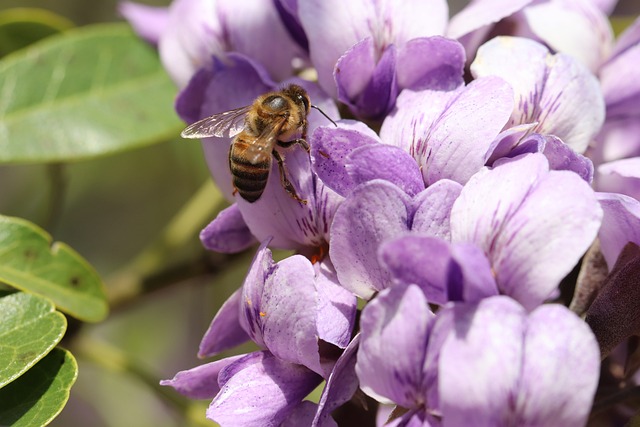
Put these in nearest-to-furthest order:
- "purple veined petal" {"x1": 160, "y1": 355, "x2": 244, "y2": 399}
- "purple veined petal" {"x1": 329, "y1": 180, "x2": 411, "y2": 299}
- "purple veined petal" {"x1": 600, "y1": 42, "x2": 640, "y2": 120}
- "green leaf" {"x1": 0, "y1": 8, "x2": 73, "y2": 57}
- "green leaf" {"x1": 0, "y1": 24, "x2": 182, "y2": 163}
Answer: "purple veined petal" {"x1": 329, "y1": 180, "x2": 411, "y2": 299} → "purple veined petal" {"x1": 160, "y1": 355, "x2": 244, "y2": 399} → "purple veined petal" {"x1": 600, "y1": 42, "x2": 640, "y2": 120} → "green leaf" {"x1": 0, "y1": 24, "x2": 182, "y2": 163} → "green leaf" {"x1": 0, "y1": 8, "x2": 73, "y2": 57}

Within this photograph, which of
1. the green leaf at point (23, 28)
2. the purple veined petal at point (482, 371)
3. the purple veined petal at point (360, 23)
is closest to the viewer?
the purple veined petal at point (482, 371)

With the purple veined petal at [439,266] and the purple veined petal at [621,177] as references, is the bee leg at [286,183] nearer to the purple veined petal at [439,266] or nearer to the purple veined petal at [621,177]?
the purple veined petal at [439,266]

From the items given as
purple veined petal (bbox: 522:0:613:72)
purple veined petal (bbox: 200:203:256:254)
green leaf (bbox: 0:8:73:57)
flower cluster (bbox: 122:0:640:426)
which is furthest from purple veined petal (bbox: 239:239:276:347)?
green leaf (bbox: 0:8:73:57)

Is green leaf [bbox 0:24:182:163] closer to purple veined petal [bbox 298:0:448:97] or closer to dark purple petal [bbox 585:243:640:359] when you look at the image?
purple veined petal [bbox 298:0:448:97]

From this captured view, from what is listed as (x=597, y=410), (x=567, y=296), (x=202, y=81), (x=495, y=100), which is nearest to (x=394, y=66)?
(x=495, y=100)

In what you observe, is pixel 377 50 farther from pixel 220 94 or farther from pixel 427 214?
pixel 427 214

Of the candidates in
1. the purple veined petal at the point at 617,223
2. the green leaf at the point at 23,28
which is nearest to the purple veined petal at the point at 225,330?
the purple veined petal at the point at 617,223

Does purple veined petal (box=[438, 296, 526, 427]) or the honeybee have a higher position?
the honeybee
